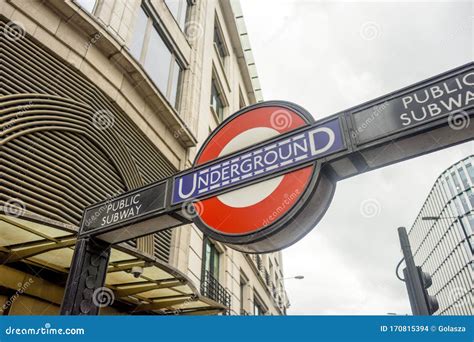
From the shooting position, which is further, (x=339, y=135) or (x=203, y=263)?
(x=203, y=263)

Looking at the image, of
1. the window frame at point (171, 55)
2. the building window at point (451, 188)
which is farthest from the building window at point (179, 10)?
the building window at point (451, 188)

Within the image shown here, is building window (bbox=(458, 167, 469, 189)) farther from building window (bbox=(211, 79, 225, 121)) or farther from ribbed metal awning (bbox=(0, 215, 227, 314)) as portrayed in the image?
ribbed metal awning (bbox=(0, 215, 227, 314))

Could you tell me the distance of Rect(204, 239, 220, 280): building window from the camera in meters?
11.5

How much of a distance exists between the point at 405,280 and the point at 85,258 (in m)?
3.19

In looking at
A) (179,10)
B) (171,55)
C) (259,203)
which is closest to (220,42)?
(179,10)

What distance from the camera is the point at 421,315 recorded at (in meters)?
3.19

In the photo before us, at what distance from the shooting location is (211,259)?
39.9ft

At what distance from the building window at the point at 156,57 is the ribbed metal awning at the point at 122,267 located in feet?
17.0

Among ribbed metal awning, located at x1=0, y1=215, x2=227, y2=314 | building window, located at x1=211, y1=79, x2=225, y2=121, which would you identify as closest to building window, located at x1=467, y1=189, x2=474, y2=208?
building window, located at x1=211, y1=79, x2=225, y2=121

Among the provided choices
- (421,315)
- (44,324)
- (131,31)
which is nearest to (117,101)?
(131,31)

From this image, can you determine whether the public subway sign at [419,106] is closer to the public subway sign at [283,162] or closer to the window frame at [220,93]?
the public subway sign at [283,162]

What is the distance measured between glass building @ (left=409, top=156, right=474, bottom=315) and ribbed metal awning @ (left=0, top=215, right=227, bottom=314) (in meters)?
60.1

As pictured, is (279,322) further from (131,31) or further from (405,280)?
(131,31)

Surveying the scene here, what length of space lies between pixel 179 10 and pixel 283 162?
1205 cm
